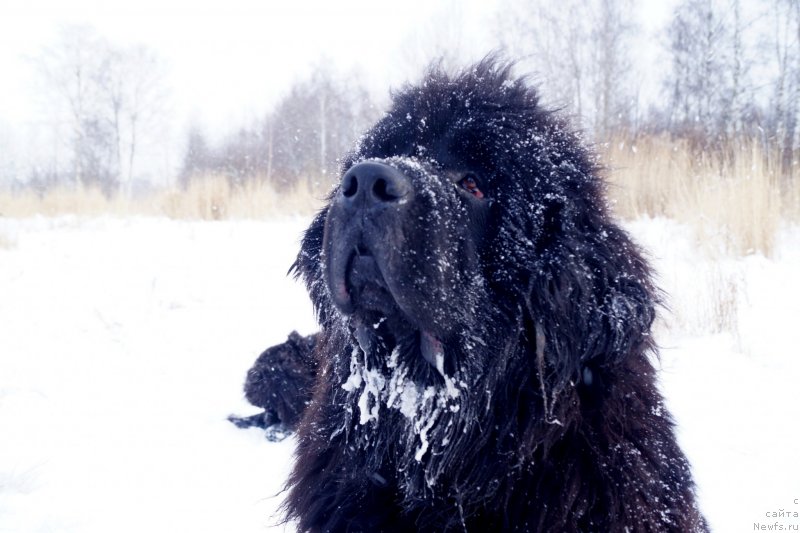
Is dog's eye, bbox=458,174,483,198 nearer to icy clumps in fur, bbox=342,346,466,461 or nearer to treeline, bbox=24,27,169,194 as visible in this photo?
icy clumps in fur, bbox=342,346,466,461

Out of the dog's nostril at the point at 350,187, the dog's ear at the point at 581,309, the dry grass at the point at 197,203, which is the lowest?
the dog's ear at the point at 581,309

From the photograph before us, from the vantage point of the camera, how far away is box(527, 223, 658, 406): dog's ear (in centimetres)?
160

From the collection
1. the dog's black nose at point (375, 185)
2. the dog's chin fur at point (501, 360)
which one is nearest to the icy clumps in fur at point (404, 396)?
the dog's chin fur at point (501, 360)

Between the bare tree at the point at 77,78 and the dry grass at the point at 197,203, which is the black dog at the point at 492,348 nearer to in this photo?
the dry grass at the point at 197,203


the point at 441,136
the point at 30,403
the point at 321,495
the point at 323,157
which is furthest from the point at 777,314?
the point at 323,157

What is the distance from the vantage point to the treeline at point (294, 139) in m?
14.0

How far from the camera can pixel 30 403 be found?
3135mm

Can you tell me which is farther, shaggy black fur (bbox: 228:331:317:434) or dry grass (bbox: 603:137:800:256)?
dry grass (bbox: 603:137:800:256)

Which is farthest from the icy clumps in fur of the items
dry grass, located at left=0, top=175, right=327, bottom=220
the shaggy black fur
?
dry grass, located at left=0, top=175, right=327, bottom=220

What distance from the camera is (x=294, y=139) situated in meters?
16.1

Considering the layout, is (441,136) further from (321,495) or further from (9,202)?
(9,202)

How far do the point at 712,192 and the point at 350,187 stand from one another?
239 inches

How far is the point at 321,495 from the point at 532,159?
4.61 ft

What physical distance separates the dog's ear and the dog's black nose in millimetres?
525
